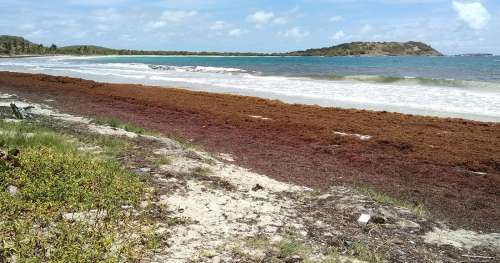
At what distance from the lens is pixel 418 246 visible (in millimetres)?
6449

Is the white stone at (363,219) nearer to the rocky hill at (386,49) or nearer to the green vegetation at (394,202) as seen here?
the green vegetation at (394,202)

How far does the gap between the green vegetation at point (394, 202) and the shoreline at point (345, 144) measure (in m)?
0.23

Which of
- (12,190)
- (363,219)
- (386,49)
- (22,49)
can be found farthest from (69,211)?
(386,49)

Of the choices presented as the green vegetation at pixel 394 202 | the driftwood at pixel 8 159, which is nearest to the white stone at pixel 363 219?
the green vegetation at pixel 394 202

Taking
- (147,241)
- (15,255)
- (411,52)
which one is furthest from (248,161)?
(411,52)

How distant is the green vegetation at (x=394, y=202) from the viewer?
26.2ft

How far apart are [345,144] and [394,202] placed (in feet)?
17.4

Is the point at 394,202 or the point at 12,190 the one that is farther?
the point at 394,202

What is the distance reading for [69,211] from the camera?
6457 mm

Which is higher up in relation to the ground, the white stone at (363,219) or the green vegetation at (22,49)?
the green vegetation at (22,49)

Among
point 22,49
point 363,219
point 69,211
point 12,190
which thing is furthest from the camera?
point 22,49

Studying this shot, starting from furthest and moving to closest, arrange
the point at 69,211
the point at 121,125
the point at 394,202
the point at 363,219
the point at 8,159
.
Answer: the point at 121,125, the point at 394,202, the point at 8,159, the point at 363,219, the point at 69,211

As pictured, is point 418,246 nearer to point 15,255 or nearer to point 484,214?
point 484,214

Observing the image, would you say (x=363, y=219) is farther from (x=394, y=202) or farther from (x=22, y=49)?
(x=22, y=49)
